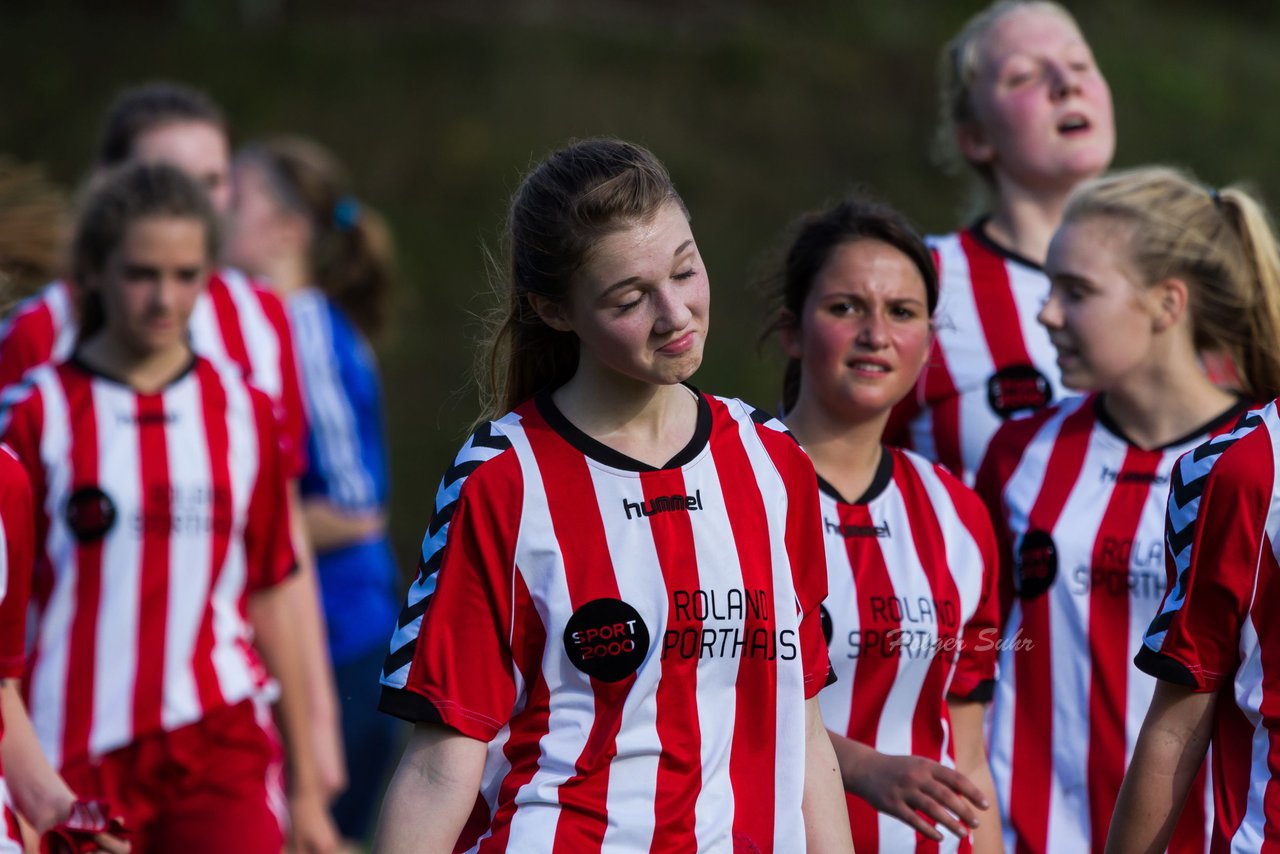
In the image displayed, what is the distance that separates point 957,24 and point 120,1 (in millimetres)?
5869

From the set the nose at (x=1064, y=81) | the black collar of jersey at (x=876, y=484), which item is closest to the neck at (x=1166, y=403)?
the black collar of jersey at (x=876, y=484)

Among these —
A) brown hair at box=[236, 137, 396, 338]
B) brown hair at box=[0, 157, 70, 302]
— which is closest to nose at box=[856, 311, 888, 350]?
brown hair at box=[0, 157, 70, 302]

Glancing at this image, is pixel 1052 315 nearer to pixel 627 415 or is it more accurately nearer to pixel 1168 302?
pixel 1168 302

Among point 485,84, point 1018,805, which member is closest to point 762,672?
point 1018,805

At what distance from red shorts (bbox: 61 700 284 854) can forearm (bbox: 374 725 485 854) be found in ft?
5.49

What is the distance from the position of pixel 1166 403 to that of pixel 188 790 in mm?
2328

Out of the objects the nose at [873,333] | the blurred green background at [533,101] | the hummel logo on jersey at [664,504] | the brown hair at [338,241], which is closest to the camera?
the hummel logo on jersey at [664,504]

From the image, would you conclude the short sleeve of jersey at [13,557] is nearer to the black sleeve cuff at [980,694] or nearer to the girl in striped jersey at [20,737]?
the girl in striped jersey at [20,737]

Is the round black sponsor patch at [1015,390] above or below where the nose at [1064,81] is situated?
below

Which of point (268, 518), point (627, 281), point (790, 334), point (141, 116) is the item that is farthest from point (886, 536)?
point (141, 116)

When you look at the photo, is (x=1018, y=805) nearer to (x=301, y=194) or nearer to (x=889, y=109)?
(x=301, y=194)

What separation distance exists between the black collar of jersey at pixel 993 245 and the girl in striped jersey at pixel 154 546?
179cm

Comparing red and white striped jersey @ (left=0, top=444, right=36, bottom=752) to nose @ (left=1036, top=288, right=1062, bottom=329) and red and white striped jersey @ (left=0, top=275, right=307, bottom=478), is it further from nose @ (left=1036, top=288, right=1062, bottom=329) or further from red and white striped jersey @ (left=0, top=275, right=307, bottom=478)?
nose @ (left=1036, top=288, right=1062, bottom=329)

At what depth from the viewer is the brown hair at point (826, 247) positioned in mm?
3096
